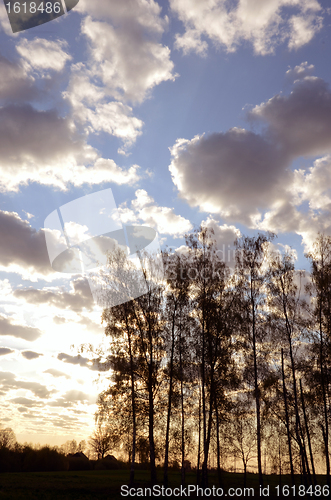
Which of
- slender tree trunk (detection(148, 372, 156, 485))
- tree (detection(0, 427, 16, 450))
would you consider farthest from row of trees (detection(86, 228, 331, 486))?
tree (detection(0, 427, 16, 450))

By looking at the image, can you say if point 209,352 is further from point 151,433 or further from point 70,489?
point 70,489

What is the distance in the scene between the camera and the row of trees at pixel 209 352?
20.5 m

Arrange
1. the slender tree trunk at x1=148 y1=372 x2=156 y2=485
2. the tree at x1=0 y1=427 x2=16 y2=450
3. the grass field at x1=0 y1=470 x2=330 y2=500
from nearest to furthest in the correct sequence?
the slender tree trunk at x1=148 y1=372 x2=156 y2=485, the grass field at x1=0 y1=470 x2=330 y2=500, the tree at x1=0 y1=427 x2=16 y2=450

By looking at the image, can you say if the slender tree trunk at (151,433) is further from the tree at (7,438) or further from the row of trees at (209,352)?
the tree at (7,438)

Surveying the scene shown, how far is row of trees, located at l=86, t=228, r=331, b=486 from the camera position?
808 inches

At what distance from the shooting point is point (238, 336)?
21.6 metres

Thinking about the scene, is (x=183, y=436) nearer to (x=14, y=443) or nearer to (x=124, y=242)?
(x=124, y=242)

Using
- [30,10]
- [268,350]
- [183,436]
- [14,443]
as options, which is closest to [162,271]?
[268,350]

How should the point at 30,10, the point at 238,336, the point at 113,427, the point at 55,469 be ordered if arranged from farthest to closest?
the point at 55,469
the point at 238,336
the point at 113,427
the point at 30,10

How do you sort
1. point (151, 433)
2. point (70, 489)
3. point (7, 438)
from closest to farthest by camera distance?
point (151, 433)
point (70, 489)
point (7, 438)

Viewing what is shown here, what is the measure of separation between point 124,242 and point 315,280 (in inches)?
550

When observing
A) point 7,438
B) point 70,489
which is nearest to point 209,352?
point 70,489

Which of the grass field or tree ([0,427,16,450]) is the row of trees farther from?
tree ([0,427,16,450])

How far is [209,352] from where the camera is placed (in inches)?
835
